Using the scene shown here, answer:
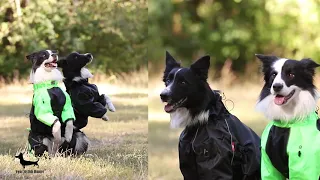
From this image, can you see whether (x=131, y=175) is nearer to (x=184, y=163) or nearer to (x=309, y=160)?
(x=184, y=163)

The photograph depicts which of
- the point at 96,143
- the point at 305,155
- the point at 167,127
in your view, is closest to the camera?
the point at 305,155

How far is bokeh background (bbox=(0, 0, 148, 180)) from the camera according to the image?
3.76 m

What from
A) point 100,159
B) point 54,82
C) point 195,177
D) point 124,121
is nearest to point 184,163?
point 195,177

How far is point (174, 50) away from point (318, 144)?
5.20m

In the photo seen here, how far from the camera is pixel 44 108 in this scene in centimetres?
371

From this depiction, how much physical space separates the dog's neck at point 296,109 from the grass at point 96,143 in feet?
4.06

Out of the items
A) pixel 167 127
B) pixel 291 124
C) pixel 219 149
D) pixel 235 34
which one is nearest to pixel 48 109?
pixel 219 149

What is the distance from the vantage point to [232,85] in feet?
25.3

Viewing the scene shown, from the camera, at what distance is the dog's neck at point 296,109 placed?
9.17 feet

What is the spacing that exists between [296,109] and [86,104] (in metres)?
1.75

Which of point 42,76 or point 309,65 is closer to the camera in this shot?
point 309,65

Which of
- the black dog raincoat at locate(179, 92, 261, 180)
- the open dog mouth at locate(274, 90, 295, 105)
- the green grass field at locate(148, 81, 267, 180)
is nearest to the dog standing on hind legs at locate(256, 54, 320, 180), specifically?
the open dog mouth at locate(274, 90, 295, 105)

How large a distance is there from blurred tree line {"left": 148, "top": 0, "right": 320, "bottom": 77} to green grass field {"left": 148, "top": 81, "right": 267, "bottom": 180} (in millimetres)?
657

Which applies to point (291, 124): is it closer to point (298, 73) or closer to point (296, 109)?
point (296, 109)
